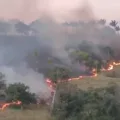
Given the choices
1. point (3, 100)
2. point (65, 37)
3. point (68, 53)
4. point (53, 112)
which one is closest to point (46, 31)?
point (65, 37)

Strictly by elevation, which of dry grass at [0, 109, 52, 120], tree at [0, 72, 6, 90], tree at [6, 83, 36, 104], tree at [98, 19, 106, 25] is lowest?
dry grass at [0, 109, 52, 120]

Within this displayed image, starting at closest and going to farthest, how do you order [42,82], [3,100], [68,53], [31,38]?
1. [3,100]
2. [42,82]
3. [68,53]
4. [31,38]

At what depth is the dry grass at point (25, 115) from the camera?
63.0 ft

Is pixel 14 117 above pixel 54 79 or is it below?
below

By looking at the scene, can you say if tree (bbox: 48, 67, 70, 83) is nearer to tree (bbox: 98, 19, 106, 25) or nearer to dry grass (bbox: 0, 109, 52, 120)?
dry grass (bbox: 0, 109, 52, 120)

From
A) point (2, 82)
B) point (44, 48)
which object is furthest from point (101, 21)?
point (2, 82)

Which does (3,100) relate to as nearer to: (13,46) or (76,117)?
(76,117)

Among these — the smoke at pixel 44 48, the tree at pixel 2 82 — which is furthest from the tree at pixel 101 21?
the tree at pixel 2 82

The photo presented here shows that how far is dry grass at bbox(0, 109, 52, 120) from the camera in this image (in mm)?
19188

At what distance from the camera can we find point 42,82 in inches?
1036

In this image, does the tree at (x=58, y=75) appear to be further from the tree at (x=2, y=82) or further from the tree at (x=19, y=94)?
the tree at (x=2, y=82)

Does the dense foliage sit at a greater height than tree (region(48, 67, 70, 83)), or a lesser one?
lesser

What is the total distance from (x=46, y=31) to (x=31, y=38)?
2199 mm

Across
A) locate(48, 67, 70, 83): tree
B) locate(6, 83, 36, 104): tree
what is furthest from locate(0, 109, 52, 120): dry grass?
locate(48, 67, 70, 83): tree
